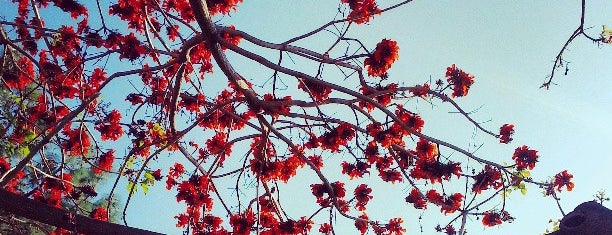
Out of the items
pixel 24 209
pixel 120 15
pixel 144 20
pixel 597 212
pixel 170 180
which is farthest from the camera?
pixel 170 180

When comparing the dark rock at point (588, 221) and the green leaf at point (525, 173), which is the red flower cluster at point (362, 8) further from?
the dark rock at point (588, 221)

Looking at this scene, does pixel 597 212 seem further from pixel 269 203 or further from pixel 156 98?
pixel 156 98

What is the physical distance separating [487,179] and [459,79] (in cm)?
84

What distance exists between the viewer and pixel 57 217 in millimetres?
2355

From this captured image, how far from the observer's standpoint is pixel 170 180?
15.7 feet

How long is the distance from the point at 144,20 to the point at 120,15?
44 centimetres

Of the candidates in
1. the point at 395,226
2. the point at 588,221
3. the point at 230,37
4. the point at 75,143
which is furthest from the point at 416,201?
the point at 75,143

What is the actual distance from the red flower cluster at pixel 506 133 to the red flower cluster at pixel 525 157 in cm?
28

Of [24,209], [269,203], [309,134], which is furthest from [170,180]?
[24,209]

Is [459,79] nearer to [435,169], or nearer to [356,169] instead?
[435,169]

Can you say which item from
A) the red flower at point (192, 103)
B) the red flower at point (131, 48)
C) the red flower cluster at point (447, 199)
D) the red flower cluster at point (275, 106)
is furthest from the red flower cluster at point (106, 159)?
the red flower cluster at point (447, 199)

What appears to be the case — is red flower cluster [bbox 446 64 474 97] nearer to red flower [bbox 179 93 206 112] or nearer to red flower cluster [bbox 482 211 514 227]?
red flower cluster [bbox 482 211 514 227]

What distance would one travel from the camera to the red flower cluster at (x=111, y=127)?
475 centimetres

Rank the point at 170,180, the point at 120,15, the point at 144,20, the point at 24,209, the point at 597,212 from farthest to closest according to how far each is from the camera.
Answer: the point at 170,180 < the point at 120,15 < the point at 144,20 < the point at 24,209 < the point at 597,212
